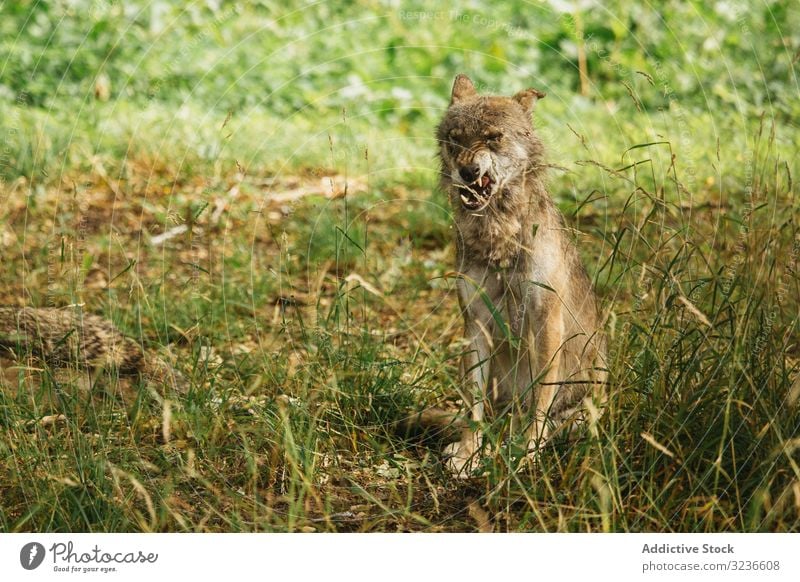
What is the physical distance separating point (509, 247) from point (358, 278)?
1.52 meters

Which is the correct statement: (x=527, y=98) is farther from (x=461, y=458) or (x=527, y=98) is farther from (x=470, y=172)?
(x=461, y=458)

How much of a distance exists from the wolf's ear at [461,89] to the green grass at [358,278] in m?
0.60

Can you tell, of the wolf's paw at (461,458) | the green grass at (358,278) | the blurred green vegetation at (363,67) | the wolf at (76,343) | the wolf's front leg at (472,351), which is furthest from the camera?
the blurred green vegetation at (363,67)

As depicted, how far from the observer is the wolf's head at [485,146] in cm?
516

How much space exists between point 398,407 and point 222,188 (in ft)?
15.0

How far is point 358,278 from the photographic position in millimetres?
3916

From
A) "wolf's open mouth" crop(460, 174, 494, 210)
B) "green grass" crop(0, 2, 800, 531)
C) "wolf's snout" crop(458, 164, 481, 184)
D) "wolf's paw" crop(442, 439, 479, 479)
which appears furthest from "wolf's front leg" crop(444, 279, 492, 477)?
"wolf's snout" crop(458, 164, 481, 184)

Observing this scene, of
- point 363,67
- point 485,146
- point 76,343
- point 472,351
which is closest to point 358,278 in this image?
point 472,351

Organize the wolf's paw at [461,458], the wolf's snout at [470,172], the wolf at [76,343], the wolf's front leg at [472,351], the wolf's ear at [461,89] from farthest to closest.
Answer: the wolf's ear at [461,89], the wolf at [76,343], the wolf's snout at [470,172], the wolf's front leg at [472,351], the wolf's paw at [461,458]

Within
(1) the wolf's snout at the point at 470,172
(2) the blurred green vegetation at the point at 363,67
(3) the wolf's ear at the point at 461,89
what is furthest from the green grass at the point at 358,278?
(3) the wolf's ear at the point at 461,89

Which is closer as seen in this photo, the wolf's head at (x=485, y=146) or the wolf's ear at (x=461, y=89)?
the wolf's head at (x=485, y=146)

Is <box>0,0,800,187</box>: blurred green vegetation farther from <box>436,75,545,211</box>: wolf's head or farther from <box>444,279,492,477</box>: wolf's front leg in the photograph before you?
<box>444,279,492,477</box>: wolf's front leg

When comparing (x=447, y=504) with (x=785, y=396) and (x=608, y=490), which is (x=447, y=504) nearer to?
(x=608, y=490)

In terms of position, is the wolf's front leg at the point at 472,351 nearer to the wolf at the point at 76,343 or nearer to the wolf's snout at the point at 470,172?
the wolf's snout at the point at 470,172
